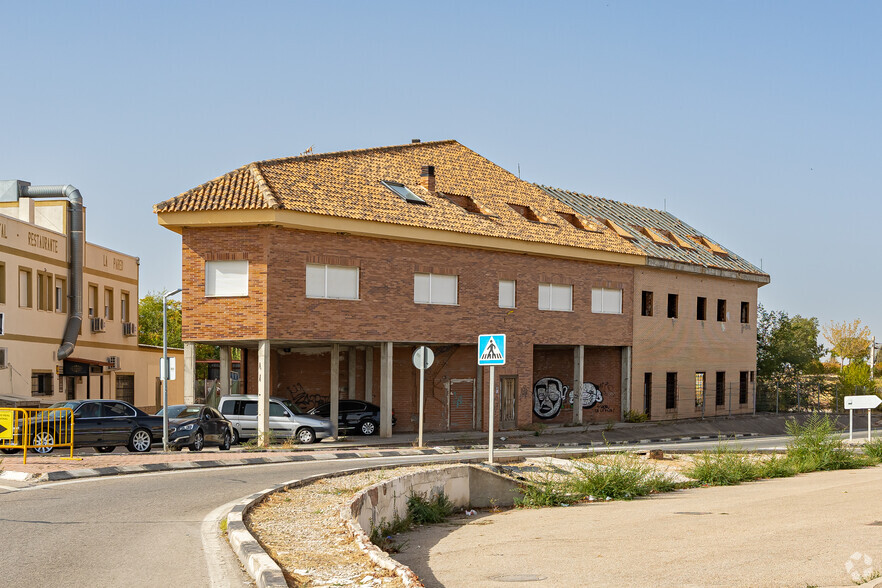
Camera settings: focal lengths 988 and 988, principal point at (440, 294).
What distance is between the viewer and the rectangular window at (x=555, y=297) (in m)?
38.5

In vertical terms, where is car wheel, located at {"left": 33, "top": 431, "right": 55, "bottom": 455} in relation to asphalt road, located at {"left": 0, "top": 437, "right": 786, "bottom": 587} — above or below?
below

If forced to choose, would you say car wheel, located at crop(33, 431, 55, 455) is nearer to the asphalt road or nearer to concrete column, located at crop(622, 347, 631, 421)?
the asphalt road

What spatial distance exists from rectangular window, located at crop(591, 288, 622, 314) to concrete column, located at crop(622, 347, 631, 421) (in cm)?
195

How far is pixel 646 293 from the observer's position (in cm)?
4381

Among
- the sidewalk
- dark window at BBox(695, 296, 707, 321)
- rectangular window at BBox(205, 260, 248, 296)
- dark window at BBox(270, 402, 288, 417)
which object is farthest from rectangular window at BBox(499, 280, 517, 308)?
dark window at BBox(695, 296, 707, 321)

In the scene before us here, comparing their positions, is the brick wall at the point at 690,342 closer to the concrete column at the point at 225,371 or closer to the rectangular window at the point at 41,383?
the concrete column at the point at 225,371

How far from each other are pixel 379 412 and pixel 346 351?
129 inches

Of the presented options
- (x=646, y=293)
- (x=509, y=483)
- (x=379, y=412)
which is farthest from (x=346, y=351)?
(x=509, y=483)

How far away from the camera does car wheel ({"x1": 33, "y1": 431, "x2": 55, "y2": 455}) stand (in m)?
23.9

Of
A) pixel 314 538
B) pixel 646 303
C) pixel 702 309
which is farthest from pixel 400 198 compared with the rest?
pixel 314 538

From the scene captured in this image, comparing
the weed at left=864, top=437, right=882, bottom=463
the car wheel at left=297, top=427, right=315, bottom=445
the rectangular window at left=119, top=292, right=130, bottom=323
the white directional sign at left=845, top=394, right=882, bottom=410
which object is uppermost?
the rectangular window at left=119, top=292, right=130, bottom=323

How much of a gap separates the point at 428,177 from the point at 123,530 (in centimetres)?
2766

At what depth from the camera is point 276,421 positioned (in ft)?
101

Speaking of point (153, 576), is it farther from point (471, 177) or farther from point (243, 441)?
point (471, 177)
